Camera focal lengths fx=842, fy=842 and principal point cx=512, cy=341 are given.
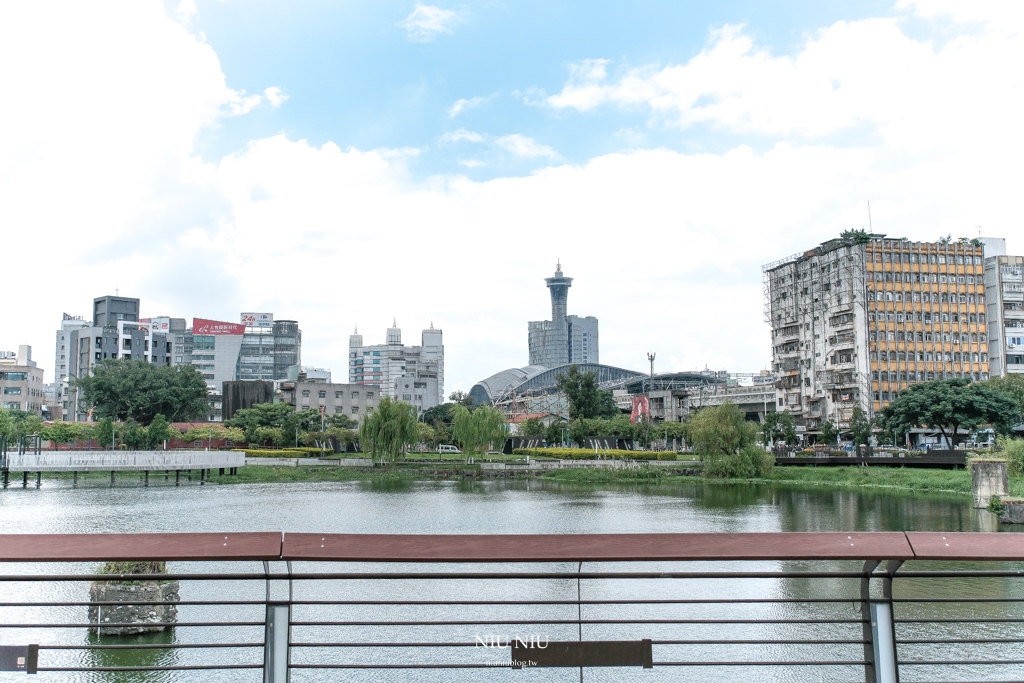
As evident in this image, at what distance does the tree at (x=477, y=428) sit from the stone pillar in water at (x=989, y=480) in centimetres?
4036

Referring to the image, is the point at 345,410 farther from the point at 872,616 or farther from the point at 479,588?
the point at 872,616

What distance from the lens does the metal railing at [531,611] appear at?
439 centimetres

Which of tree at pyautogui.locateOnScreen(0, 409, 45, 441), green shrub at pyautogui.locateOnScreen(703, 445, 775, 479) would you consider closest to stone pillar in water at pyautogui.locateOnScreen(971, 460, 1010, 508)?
green shrub at pyautogui.locateOnScreen(703, 445, 775, 479)

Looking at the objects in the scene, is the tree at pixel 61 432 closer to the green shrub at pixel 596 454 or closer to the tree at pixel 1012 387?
the green shrub at pixel 596 454

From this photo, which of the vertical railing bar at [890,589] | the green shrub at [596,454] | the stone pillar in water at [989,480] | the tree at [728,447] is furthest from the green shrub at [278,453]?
the vertical railing bar at [890,589]

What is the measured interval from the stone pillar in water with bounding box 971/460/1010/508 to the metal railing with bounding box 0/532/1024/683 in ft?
61.2

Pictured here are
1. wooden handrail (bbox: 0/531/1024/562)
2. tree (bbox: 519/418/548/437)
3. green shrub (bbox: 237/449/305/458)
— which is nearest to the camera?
wooden handrail (bbox: 0/531/1024/562)

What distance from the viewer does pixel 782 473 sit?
59.8m

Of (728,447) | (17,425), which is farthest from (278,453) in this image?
(728,447)

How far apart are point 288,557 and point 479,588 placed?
44.7ft

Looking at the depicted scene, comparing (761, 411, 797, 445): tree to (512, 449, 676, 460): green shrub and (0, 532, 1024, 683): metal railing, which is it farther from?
(0, 532, 1024, 683): metal railing

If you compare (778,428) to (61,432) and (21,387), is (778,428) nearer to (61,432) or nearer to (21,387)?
(61,432)

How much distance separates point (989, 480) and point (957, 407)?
32.7 m

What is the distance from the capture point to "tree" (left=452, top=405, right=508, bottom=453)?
70312 mm
